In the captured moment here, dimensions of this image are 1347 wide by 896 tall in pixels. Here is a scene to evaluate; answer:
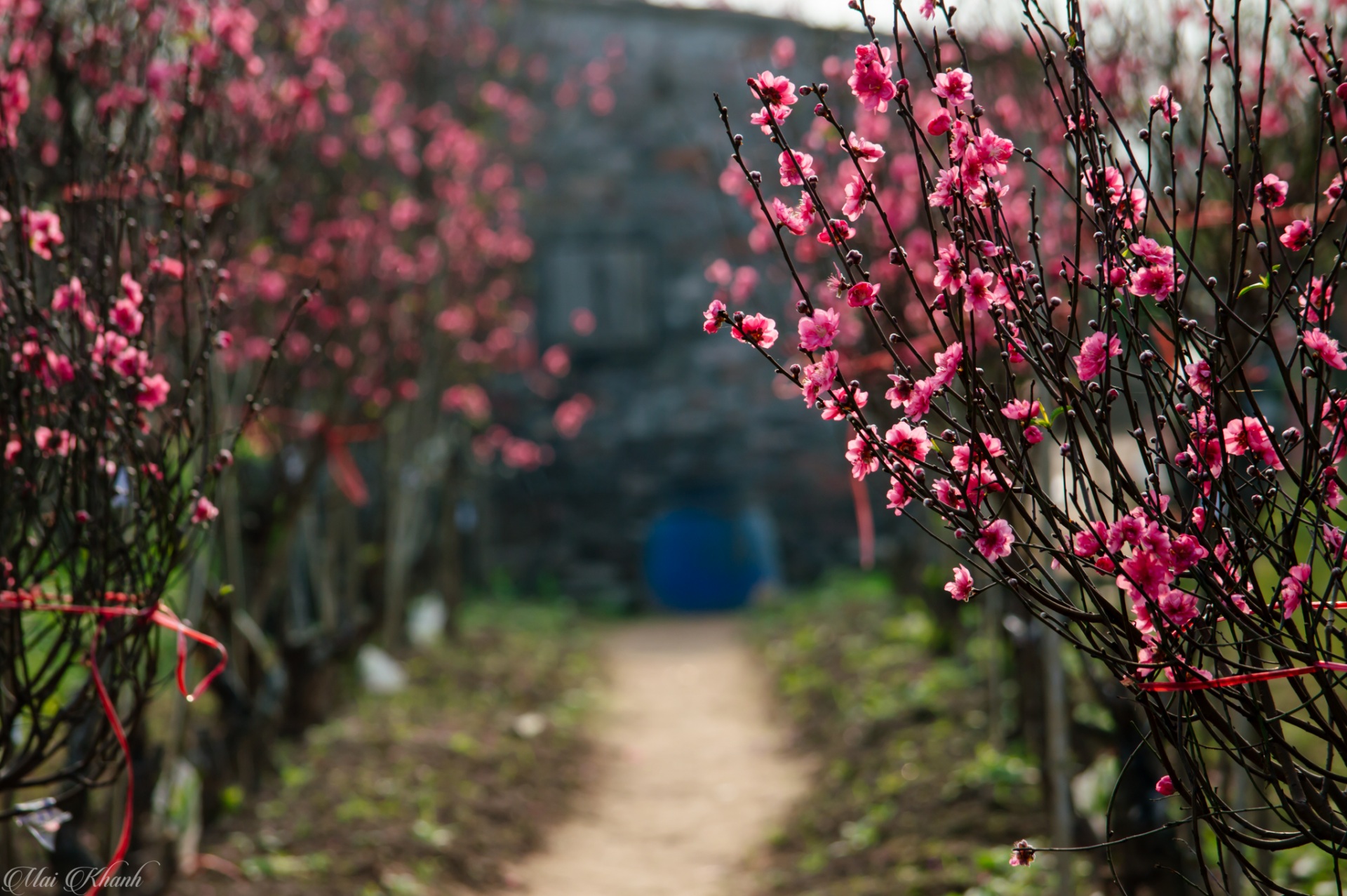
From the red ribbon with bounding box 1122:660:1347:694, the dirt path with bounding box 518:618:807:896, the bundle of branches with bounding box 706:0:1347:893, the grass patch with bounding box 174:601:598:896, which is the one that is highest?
the bundle of branches with bounding box 706:0:1347:893

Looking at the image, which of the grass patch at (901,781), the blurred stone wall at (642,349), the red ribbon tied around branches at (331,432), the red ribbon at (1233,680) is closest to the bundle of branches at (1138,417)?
the red ribbon at (1233,680)

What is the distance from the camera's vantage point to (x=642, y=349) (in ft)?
43.7

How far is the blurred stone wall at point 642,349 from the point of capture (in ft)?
43.3

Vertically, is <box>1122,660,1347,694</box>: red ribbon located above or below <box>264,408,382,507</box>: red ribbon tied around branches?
below

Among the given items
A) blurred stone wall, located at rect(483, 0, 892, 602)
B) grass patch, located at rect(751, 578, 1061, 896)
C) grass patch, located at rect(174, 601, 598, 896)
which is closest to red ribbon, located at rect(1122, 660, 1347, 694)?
grass patch, located at rect(751, 578, 1061, 896)

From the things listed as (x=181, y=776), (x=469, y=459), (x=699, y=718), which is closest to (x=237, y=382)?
(x=181, y=776)

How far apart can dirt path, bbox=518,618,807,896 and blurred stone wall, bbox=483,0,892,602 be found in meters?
3.25

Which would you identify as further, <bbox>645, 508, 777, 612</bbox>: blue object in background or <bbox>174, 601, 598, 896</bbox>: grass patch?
<bbox>645, 508, 777, 612</bbox>: blue object in background

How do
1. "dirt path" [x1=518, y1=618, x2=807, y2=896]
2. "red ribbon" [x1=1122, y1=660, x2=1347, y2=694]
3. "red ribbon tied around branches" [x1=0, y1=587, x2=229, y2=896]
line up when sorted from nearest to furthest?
"red ribbon" [x1=1122, y1=660, x2=1347, y2=694]
"red ribbon tied around branches" [x1=0, y1=587, x2=229, y2=896]
"dirt path" [x1=518, y1=618, x2=807, y2=896]

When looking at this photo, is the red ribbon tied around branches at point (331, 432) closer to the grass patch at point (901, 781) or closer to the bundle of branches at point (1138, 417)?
the grass patch at point (901, 781)

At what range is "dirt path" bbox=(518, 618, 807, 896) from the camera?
5.13 meters

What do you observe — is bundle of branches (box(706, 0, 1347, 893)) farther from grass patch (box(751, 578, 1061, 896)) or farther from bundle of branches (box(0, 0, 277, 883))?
grass patch (box(751, 578, 1061, 896))

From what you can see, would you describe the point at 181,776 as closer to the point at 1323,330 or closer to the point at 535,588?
the point at 1323,330

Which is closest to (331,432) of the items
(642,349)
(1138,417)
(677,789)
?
(677,789)
